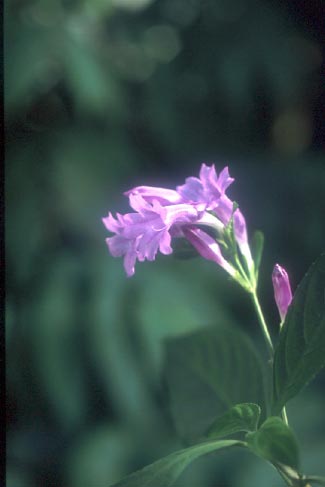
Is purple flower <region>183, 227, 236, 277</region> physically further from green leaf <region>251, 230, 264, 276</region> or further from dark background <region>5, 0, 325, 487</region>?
dark background <region>5, 0, 325, 487</region>

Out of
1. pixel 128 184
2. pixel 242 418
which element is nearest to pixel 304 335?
pixel 242 418

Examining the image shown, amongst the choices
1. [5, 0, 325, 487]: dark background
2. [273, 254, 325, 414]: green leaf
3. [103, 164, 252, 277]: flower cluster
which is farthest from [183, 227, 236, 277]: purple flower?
[5, 0, 325, 487]: dark background

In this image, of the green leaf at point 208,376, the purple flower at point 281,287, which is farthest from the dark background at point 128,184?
the purple flower at point 281,287

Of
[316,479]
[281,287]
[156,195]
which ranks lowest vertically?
[316,479]

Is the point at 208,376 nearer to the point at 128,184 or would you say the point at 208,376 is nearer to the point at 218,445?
the point at 218,445

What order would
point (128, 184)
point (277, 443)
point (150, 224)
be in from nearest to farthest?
1. point (277, 443)
2. point (150, 224)
3. point (128, 184)

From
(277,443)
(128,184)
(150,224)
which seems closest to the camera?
(277,443)

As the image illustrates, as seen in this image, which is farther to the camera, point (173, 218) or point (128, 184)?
point (128, 184)
